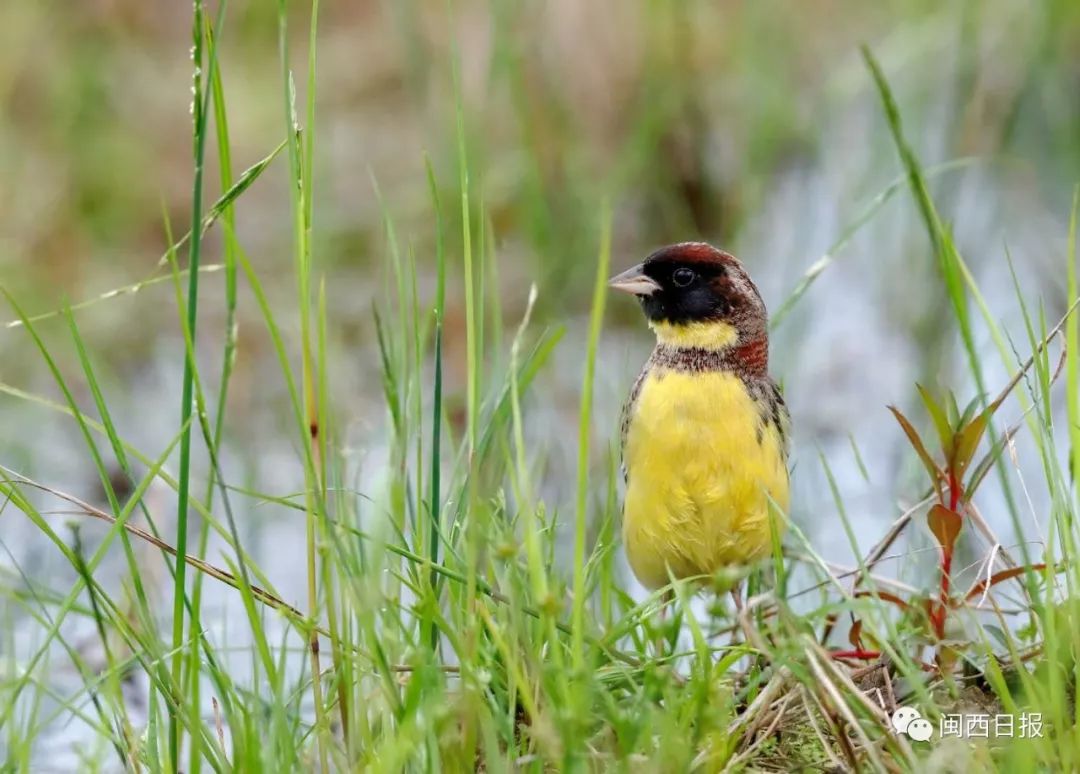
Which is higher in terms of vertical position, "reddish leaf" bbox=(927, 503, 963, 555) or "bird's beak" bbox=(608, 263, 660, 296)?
"bird's beak" bbox=(608, 263, 660, 296)

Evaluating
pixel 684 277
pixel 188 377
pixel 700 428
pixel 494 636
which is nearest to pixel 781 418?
pixel 700 428

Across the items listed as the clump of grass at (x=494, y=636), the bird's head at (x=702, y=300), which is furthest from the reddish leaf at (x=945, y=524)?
the bird's head at (x=702, y=300)

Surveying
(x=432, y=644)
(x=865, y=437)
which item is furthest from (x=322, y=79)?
(x=432, y=644)

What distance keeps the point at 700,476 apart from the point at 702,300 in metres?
0.47

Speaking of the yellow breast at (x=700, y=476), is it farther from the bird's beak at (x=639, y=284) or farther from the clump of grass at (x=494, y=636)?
the clump of grass at (x=494, y=636)

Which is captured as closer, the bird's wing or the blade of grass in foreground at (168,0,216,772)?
the blade of grass in foreground at (168,0,216,772)

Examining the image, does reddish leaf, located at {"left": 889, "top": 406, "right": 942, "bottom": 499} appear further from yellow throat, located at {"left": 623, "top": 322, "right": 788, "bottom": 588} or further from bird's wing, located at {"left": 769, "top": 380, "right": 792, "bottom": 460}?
bird's wing, located at {"left": 769, "top": 380, "right": 792, "bottom": 460}

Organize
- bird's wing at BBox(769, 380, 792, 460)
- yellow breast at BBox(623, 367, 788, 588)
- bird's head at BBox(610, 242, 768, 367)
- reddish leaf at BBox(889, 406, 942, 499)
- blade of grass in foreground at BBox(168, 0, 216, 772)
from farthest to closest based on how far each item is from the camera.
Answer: bird's head at BBox(610, 242, 768, 367) < bird's wing at BBox(769, 380, 792, 460) < yellow breast at BBox(623, 367, 788, 588) < reddish leaf at BBox(889, 406, 942, 499) < blade of grass in foreground at BBox(168, 0, 216, 772)

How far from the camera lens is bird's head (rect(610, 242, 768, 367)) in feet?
12.1

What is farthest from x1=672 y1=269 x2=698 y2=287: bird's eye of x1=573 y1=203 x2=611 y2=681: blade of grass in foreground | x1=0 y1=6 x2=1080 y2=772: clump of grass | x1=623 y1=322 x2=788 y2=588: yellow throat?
x1=573 y1=203 x2=611 y2=681: blade of grass in foreground

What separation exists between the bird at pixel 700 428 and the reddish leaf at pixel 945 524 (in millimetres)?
476

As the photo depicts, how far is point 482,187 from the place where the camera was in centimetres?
288

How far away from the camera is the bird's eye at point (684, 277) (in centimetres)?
373

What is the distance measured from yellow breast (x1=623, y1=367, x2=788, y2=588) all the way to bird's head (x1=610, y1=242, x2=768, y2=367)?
5.7 inches
